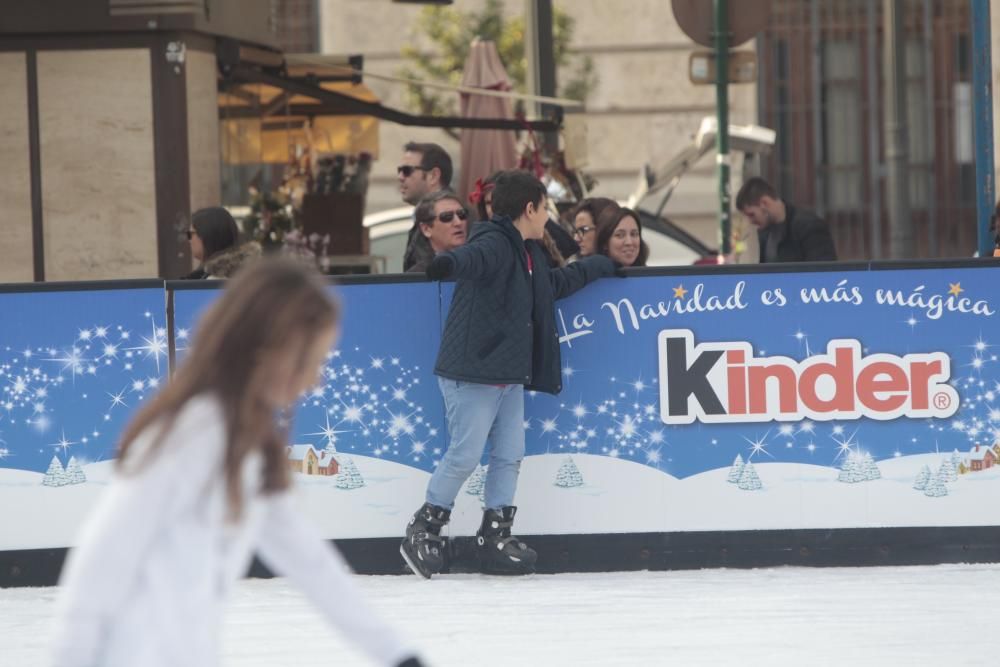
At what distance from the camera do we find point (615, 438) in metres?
7.70

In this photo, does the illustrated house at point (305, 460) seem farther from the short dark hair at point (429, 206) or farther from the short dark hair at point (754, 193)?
the short dark hair at point (754, 193)

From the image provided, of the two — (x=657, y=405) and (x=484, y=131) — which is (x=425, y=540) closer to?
(x=657, y=405)

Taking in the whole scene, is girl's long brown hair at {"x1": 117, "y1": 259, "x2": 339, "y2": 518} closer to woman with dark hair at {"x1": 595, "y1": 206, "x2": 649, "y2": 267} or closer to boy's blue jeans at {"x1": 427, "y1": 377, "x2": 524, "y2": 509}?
boy's blue jeans at {"x1": 427, "y1": 377, "x2": 524, "y2": 509}

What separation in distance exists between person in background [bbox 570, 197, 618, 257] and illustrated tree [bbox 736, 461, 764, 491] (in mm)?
1236

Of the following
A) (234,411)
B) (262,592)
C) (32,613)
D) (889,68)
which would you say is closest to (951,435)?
(262,592)

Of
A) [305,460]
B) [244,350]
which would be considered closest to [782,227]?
[305,460]

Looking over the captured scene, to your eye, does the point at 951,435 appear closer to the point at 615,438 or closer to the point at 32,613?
the point at 615,438

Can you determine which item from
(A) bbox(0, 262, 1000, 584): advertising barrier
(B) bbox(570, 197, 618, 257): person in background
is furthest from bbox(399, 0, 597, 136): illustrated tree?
(A) bbox(0, 262, 1000, 584): advertising barrier

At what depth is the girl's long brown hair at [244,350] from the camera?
9.38 ft

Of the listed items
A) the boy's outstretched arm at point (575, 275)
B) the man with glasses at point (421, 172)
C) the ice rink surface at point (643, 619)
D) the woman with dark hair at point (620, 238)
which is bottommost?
the ice rink surface at point (643, 619)

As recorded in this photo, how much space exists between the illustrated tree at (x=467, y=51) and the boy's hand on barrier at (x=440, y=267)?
16.8m

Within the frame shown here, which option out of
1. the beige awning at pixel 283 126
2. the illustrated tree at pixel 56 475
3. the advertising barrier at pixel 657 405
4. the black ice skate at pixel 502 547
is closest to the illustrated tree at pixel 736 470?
the advertising barrier at pixel 657 405

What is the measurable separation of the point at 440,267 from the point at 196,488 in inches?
170

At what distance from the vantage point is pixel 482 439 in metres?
7.41
